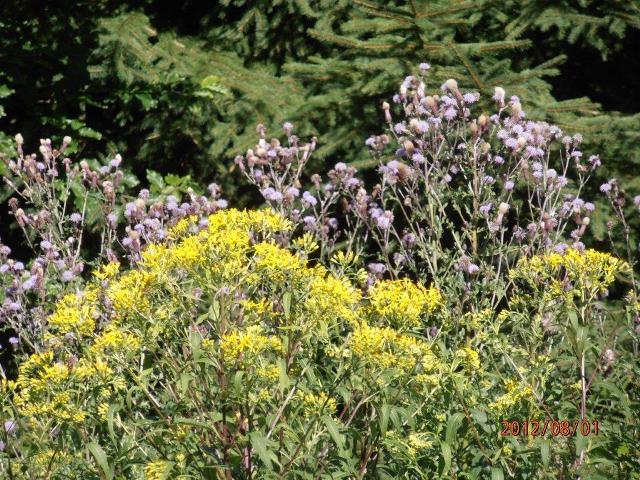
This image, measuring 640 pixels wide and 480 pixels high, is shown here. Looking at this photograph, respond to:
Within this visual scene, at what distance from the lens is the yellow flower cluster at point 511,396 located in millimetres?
2586

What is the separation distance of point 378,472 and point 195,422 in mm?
713

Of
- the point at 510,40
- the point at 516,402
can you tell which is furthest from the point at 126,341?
the point at 510,40

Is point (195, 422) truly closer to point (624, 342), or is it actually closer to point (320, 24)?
point (624, 342)

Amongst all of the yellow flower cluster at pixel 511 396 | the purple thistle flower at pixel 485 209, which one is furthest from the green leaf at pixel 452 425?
the purple thistle flower at pixel 485 209

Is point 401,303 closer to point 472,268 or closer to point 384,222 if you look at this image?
point 472,268

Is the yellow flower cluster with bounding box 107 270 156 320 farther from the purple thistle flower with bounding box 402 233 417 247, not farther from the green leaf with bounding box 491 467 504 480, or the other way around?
the purple thistle flower with bounding box 402 233 417 247

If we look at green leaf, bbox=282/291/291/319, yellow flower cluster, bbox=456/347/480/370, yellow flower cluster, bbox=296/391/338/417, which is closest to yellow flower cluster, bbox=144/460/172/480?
yellow flower cluster, bbox=296/391/338/417

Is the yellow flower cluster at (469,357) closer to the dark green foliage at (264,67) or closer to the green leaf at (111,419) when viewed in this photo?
the green leaf at (111,419)
